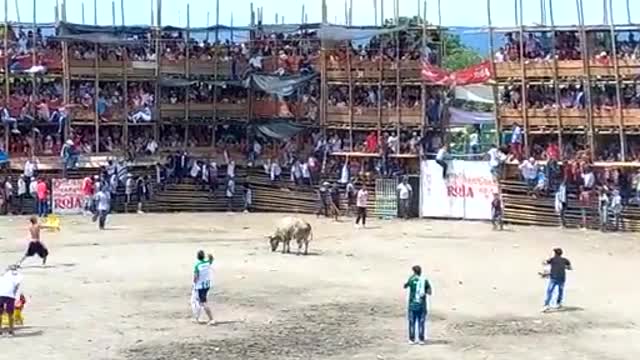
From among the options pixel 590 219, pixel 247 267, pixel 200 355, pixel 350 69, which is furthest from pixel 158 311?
pixel 350 69

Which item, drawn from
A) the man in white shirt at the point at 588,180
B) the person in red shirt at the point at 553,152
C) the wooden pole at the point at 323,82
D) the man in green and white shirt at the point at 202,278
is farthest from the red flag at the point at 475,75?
the man in green and white shirt at the point at 202,278

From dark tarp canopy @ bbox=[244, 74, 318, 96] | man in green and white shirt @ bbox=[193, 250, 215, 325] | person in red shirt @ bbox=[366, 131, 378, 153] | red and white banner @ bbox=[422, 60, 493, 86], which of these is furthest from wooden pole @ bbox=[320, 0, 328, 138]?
man in green and white shirt @ bbox=[193, 250, 215, 325]

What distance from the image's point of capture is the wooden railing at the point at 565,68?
153ft

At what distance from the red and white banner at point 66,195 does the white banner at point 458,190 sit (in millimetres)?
13765

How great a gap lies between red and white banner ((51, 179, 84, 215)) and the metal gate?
38.9ft

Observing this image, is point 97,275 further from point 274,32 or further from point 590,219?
point 274,32

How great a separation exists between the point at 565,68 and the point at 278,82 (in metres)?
12.9

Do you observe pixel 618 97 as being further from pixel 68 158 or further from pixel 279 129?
pixel 68 158

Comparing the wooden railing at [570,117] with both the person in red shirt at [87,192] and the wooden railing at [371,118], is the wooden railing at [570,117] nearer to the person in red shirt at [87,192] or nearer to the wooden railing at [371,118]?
the wooden railing at [371,118]

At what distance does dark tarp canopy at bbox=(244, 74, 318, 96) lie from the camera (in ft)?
178

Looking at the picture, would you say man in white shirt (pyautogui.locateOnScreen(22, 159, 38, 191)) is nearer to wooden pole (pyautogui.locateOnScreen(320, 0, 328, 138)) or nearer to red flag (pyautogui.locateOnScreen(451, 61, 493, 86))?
wooden pole (pyautogui.locateOnScreen(320, 0, 328, 138))

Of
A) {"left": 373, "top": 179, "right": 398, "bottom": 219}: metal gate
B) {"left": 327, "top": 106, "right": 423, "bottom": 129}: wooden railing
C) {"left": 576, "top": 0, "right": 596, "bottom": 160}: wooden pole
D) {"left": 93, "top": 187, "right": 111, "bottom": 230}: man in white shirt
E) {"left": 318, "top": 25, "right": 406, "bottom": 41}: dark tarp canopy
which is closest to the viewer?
{"left": 93, "top": 187, "right": 111, "bottom": 230}: man in white shirt

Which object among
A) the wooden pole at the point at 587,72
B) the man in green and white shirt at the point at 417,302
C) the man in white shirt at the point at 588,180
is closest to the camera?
the man in green and white shirt at the point at 417,302

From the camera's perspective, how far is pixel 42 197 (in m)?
49.0
